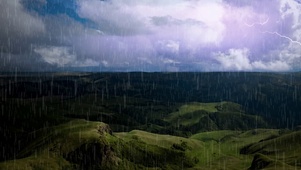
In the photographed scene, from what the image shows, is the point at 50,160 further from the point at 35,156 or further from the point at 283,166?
the point at 283,166

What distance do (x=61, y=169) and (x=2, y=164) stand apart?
119ft

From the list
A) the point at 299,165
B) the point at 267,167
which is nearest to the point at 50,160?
the point at 267,167

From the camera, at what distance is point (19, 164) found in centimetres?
17625

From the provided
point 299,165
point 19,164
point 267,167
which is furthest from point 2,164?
point 299,165

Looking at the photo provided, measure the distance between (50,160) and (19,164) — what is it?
24855mm

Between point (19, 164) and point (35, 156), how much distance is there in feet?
72.2

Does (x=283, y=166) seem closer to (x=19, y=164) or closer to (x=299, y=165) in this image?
(x=299, y=165)

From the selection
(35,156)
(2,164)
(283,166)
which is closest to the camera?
Result: (2,164)

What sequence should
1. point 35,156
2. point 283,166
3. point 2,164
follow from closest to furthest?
1. point 2,164
2. point 283,166
3. point 35,156

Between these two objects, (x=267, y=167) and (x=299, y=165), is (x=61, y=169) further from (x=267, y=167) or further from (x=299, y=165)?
(x=299, y=165)

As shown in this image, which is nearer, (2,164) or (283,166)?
(2,164)

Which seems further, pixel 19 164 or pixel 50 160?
pixel 50 160

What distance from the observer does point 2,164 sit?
172125mm

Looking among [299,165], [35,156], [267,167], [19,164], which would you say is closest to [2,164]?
[19,164]
